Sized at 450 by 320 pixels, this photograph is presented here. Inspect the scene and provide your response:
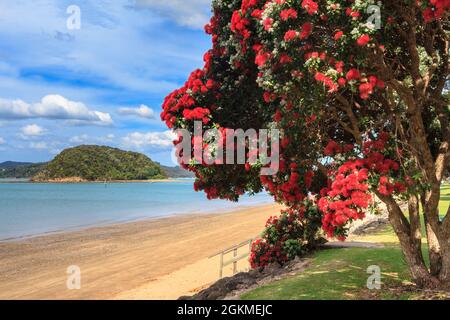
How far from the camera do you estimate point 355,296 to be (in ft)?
33.1

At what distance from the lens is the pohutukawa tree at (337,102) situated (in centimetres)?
745

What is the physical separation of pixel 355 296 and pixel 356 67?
557 centimetres

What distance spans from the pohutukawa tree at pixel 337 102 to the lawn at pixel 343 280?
1.13 meters

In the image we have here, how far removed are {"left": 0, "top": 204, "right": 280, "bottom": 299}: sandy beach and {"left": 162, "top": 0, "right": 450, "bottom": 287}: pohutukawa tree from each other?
29.8 ft

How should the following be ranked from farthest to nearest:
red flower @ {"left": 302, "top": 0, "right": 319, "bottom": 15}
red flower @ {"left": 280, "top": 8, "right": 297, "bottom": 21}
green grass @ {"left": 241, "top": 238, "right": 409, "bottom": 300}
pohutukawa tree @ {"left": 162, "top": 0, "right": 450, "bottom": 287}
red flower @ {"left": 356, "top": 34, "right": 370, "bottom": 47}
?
Answer: 1. green grass @ {"left": 241, "top": 238, "right": 409, "bottom": 300}
2. pohutukawa tree @ {"left": 162, "top": 0, "right": 450, "bottom": 287}
3. red flower @ {"left": 280, "top": 8, "right": 297, "bottom": 21}
4. red flower @ {"left": 302, "top": 0, "right": 319, "bottom": 15}
5. red flower @ {"left": 356, "top": 34, "right": 370, "bottom": 47}

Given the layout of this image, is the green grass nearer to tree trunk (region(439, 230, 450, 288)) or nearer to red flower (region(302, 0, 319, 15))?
tree trunk (region(439, 230, 450, 288))

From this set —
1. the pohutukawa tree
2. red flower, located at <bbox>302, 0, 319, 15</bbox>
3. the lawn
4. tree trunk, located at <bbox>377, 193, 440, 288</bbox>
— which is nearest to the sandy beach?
the lawn

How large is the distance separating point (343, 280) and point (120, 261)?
18.1m

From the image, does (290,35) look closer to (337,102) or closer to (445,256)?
(337,102)

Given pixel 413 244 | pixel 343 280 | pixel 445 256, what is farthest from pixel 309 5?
pixel 343 280

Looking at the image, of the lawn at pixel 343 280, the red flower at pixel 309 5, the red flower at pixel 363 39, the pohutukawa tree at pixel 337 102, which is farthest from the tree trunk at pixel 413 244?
the red flower at pixel 309 5

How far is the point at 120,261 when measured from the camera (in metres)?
26.5

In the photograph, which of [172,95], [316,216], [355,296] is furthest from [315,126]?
[316,216]

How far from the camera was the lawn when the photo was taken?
33.6 feet
